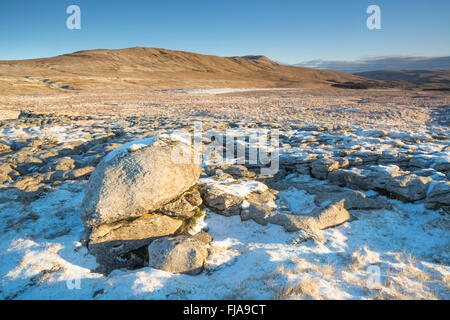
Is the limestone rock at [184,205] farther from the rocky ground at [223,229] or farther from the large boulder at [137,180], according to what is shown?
the large boulder at [137,180]

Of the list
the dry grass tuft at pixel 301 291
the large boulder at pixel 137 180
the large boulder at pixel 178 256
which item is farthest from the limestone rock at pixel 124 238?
the dry grass tuft at pixel 301 291

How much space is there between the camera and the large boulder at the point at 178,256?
4.12 m

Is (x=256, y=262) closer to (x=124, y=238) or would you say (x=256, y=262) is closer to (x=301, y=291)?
(x=301, y=291)

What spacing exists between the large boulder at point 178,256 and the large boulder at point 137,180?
982mm

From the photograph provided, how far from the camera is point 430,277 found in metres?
3.84

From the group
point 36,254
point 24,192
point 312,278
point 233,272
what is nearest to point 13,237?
point 36,254

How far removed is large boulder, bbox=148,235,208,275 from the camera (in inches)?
162

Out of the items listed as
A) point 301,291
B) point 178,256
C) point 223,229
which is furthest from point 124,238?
point 301,291

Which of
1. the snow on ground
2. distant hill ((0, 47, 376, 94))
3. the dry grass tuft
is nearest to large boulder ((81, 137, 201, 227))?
the snow on ground

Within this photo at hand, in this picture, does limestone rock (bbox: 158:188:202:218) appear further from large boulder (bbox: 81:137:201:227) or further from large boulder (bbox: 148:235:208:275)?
large boulder (bbox: 148:235:208:275)

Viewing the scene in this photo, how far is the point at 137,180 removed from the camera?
4.95 meters
